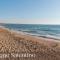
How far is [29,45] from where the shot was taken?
117 inches

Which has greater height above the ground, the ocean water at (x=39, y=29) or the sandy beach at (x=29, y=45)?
the ocean water at (x=39, y=29)

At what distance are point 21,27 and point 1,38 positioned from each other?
412 mm

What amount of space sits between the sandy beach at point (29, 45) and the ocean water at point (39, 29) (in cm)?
8

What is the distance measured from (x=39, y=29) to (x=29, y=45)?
35 centimetres

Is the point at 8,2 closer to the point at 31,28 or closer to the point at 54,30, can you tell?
the point at 31,28

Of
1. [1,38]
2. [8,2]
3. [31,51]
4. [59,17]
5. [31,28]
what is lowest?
[31,51]

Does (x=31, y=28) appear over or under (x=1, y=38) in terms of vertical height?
over

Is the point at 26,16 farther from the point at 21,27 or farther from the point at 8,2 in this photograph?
the point at 8,2

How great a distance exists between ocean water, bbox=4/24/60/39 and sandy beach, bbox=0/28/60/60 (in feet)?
0.25

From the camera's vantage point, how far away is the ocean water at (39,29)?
2.98 metres

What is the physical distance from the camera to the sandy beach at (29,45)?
2.90 metres

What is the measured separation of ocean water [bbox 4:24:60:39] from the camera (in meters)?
2.98

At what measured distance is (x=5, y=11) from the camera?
2.97m

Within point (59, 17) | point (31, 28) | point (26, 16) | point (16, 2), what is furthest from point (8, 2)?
point (59, 17)
